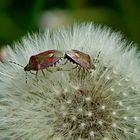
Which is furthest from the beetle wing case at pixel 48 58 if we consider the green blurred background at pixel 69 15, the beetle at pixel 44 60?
the green blurred background at pixel 69 15

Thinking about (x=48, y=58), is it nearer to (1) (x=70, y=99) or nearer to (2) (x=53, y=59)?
(2) (x=53, y=59)

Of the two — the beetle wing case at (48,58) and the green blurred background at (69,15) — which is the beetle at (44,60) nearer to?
the beetle wing case at (48,58)

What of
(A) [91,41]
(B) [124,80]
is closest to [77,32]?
(A) [91,41]

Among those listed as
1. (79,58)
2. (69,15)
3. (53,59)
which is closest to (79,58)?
(79,58)

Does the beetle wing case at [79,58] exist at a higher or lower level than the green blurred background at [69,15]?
lower

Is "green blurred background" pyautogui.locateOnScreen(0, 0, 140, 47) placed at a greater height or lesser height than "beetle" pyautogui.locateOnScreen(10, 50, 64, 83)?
greater

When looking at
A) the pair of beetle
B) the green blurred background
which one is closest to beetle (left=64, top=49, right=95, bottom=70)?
the pair of beetle

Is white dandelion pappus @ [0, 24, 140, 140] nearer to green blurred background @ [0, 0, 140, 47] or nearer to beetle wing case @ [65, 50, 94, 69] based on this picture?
beetle wing case @ [65, 50, 94, 69]
